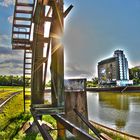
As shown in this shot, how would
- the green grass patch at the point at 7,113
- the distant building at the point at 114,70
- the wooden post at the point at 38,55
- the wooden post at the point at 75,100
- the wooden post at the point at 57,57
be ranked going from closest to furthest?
the wooden post at the point at 75,100, the wooden post at the point at 57,57, the wooden post at the point at 38,55, the green grass patch at the point at 7,113, the distant building at the point at 114,70

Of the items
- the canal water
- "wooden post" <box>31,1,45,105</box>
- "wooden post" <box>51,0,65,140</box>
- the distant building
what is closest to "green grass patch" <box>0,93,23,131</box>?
"wooden post" <box>31,1,45,105</box>

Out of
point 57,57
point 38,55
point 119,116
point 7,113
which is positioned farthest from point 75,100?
point 119,116

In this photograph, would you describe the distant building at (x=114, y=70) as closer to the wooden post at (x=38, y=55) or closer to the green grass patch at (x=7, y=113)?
the green grass patch at (x=7, y=113)

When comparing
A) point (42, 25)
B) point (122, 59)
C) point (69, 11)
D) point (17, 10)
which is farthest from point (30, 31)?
point (122, 59)

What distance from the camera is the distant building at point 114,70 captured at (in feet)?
398

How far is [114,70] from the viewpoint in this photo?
127 m

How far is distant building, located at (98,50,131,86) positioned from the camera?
398 ft

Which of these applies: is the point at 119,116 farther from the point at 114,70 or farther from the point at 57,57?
the point at 114,70

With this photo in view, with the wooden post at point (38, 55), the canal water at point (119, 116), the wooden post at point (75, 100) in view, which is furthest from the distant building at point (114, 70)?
the wooden post at point (75, 100)

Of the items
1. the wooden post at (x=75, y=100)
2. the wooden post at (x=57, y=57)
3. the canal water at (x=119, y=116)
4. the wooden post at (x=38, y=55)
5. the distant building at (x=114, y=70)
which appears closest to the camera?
the wooden post at (x=75, y=100)

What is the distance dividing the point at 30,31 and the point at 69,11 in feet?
8.42

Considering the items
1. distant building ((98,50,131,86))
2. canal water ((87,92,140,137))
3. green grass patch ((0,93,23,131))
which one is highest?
distant building ((98,50,131,86))

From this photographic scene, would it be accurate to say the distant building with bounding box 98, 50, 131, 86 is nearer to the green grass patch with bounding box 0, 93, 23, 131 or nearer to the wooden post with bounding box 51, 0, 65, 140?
the green grass patch with bounding box 0, 93, 23, 131

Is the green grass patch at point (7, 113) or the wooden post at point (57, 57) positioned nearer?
the wooden post at point (57, 57)
